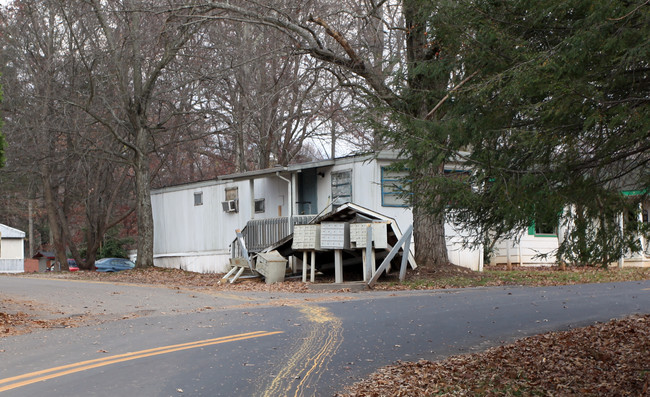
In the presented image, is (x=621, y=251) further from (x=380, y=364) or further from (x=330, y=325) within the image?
(x=330, y=325)

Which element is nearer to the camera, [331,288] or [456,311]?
[456,311]

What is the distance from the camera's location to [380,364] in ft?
26.3

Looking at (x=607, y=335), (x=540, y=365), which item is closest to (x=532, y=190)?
(x=540, y=365)

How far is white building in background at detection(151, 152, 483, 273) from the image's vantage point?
2483cm

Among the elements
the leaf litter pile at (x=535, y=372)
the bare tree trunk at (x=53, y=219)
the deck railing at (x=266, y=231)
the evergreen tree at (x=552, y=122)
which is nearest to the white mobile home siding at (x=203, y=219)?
the deck railing at (x=266, y=231)

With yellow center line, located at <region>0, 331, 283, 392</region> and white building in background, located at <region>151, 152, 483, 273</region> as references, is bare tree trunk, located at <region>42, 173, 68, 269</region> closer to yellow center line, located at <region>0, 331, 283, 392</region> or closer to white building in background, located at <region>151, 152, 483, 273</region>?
white building in background, located at <region>151, 152, 483, 273</region>

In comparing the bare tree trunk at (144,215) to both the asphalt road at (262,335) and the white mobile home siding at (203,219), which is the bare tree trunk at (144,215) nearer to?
the white mobile home siding at (203,219)

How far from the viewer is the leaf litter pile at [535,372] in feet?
23.1

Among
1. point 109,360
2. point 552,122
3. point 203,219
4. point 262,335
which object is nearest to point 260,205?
point 203,219

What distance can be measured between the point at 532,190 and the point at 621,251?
115cm

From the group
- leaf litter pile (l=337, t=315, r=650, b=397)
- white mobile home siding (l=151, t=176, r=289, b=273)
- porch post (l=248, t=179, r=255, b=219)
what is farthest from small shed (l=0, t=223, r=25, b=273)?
leaf litter pile (l=337, t=315, r=650, b=397)

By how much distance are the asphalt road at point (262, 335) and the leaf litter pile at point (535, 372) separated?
0.41 m

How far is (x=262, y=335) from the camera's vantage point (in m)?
9.73

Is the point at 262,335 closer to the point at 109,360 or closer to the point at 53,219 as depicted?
the point at 109,360
